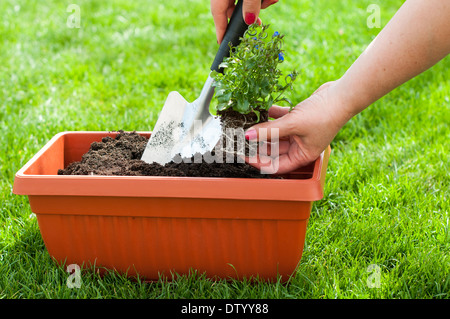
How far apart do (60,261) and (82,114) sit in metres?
1.25

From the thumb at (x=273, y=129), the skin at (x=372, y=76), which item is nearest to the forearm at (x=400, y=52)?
the skin at (x=372, y=76)

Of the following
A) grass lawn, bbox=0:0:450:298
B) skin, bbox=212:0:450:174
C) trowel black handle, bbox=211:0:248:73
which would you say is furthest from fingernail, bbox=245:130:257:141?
grass lawn, bbox=0:0:450:298

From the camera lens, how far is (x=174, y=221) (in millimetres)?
1570

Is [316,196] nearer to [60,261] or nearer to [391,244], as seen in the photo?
[391,244]

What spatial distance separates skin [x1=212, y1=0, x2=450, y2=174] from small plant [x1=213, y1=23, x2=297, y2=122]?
0.29 feet

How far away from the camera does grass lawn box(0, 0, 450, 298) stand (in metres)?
1.62

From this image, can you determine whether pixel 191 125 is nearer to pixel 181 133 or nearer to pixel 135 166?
pixel 181 133

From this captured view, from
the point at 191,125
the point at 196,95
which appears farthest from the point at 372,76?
the point at 196,95

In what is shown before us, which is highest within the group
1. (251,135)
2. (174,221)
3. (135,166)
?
(251,135)

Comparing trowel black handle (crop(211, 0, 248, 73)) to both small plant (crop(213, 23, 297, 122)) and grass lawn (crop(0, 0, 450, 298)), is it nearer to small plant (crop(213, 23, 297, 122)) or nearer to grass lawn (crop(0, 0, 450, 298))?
small plant (crop(213, 23, 297, 122))

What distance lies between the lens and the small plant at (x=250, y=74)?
5.17ft

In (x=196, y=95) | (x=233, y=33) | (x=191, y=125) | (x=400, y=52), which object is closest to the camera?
(x=400, y=52)

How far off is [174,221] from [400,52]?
0.78m

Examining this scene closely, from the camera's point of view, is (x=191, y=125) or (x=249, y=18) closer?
(x=249, y=18)
